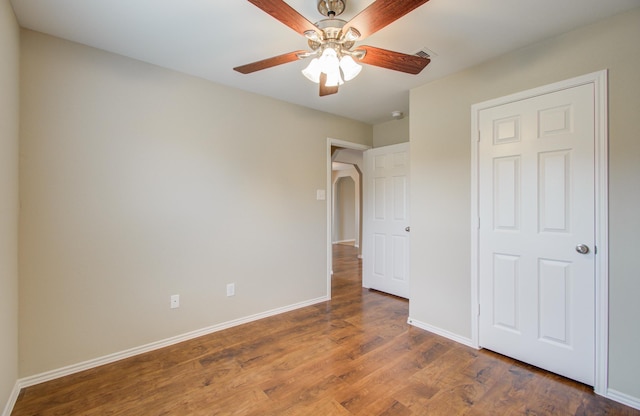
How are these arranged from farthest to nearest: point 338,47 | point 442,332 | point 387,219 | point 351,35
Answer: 1. point 387,219
2. point 442,332
3. point 338,47
4. point 351,35

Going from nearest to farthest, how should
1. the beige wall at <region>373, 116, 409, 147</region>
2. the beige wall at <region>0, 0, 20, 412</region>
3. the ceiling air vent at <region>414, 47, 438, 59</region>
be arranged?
1. the beige wall at <region>0, 0, 20, 412</region>
2. the ceiling air vent at <region>414, 47, 438, 59</region>
3. the beige wall at <region>373, 116, 409, 147</region>

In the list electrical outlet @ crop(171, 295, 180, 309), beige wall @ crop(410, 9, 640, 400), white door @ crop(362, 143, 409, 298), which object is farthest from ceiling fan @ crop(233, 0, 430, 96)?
white door @ crop(362, 143, 409, 298)

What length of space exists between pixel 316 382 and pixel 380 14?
2218 millimetres

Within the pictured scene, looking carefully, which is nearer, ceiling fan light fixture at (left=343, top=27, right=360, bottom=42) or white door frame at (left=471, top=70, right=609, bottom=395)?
ceiling fan light fixture at (left=343, top=27, right=360, bottom=42)

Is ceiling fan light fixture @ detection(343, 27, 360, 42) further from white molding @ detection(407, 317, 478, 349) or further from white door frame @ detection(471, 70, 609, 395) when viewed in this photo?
white molding @ detection(407, 317, 478, 349)

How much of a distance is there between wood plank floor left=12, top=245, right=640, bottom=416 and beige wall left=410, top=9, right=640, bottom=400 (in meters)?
0.35

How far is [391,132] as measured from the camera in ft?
13.2

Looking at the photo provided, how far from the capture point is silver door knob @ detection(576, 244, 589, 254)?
74.2 inches

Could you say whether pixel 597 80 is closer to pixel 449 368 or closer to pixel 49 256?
pixel 449 368

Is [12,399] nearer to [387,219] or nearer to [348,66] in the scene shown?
[348,66]

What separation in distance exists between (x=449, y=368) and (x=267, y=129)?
9.06ft

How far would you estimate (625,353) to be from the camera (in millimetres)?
1747

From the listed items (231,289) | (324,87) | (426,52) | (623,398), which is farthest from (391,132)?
(623,398)

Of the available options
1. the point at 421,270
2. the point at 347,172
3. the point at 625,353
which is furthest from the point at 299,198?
the point at 347,172
